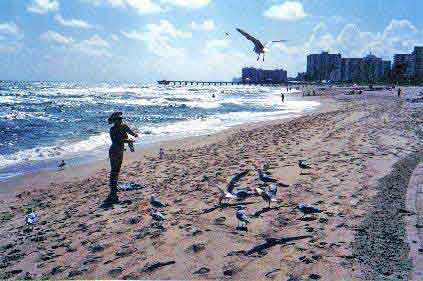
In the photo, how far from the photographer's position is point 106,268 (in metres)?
5.52

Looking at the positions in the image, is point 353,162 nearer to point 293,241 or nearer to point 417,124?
point 293,241

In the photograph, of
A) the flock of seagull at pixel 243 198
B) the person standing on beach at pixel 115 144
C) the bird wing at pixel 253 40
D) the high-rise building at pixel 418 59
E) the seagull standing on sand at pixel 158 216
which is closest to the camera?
the flock of seagull at pixel 243 198

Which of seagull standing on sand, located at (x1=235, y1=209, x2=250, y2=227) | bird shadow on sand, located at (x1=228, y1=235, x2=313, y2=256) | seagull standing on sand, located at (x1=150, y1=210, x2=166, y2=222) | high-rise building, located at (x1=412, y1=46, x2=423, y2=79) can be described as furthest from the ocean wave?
high-rise building, located at (x1=412, y1=46, x2=423, y2=79)

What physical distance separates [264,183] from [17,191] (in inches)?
271

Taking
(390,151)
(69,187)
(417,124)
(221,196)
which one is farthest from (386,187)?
(417,124)

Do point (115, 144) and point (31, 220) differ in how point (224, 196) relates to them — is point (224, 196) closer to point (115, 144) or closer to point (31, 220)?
point (115, 144)

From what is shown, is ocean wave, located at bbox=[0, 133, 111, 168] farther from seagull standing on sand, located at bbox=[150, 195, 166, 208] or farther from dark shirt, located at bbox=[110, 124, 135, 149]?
seagull standing on sand, located at bbox=[150, 195, 166, 208]

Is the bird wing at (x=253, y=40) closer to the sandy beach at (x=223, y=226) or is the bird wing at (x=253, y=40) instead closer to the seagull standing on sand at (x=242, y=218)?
the sandy beach at (x=223, y=226)

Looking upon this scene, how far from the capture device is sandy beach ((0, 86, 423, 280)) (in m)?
5.19

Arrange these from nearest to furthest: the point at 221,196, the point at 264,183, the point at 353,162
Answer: the point at 221,196
the point at 264,183
the point at 353,162

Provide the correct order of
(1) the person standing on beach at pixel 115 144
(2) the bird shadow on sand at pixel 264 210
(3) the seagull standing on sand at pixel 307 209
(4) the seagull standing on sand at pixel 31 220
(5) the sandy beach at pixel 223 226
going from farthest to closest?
(1) the person standing on beach at pixel 115 144
(4) the seagull standing on sand at pixel 31 220
(2) the bird shadow on sand at pixel 264 210
(3) the seagull standing on sand at pixel 307 209
(5) the sandy beach at pixel 223 226

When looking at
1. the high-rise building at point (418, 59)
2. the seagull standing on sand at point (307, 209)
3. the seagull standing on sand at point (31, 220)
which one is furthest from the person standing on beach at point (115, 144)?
the high-rise building at point (418, 59)

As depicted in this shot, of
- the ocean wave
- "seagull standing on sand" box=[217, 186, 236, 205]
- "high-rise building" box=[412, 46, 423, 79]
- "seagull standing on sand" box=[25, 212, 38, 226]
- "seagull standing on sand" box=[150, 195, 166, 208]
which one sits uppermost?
"high-rise building" box=[412, 46, 423, 79]

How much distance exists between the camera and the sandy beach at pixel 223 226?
17.0 ft
